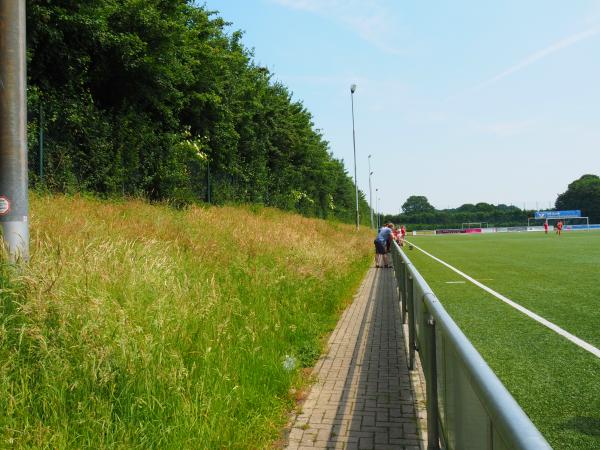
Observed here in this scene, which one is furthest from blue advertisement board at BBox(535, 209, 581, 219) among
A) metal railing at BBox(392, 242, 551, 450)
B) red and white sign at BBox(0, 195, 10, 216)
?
red and white sign at BBox(0, 195, 10, 216)

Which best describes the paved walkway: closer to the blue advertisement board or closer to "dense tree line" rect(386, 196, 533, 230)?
"dense tree line" rect(386, 196, 533, 230)

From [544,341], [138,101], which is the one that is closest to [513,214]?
[138,101]

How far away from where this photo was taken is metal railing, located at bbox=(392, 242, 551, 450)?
3.94 ft

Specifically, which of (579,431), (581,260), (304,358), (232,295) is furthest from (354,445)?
(581,260)

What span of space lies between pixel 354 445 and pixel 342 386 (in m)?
1.31

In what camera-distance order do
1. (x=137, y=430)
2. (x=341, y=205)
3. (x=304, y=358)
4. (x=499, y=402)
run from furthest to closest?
1. (x=341, y=205)
2. (x=304, y=358)
3. (x=137, y=430)
4. (x=499, y=402)

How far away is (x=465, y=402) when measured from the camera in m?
1.89

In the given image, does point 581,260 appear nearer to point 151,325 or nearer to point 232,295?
point 232,295

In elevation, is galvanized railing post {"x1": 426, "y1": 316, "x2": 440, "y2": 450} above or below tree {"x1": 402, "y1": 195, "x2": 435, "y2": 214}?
below

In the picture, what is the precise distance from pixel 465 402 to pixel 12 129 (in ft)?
15.7

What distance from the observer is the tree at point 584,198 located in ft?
392

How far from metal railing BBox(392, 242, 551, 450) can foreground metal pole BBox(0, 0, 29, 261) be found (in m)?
4.02

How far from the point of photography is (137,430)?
3.22m

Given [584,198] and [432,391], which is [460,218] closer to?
[584,198]
